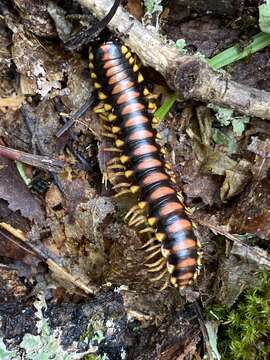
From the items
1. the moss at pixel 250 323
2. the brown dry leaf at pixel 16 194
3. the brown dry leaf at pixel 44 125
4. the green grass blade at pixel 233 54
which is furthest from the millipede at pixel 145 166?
the brown dry leaf at pixel 16 194

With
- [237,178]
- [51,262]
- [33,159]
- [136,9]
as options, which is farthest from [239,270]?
[136,9]

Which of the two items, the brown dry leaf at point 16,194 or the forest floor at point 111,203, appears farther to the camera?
the brown dry leaf at point 16,194

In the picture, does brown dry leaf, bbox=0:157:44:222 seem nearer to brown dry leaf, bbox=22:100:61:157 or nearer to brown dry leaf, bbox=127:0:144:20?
brown dry leaf, bbox=22:100:61:157

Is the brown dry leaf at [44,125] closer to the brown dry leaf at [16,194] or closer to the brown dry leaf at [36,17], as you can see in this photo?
the brown dry leaf at [16,194]

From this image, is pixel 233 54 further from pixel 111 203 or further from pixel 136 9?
pixel 111 203

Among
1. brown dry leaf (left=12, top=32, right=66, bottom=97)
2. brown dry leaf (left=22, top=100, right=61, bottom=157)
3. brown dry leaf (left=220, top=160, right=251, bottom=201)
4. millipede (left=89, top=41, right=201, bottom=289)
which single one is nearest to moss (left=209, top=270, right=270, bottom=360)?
millipede (left=89, top=41, right=201, bottom=289)

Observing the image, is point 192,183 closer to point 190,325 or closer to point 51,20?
point 190,325
